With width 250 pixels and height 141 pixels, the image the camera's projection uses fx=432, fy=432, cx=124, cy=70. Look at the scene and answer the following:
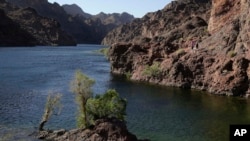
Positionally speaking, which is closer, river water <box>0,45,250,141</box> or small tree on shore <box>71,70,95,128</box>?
small tree on shore <box>71,70,95,128</box>

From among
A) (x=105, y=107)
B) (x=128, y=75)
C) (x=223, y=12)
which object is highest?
(x=223, y=12)

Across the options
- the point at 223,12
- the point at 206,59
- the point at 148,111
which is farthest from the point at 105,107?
the point at 223,12

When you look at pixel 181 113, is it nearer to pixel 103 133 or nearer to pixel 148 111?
pixel 148 111

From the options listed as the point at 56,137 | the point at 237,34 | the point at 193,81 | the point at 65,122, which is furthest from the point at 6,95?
the point at 237,34

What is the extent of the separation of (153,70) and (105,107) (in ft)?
208

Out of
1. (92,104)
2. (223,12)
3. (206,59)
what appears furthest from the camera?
(223,12)

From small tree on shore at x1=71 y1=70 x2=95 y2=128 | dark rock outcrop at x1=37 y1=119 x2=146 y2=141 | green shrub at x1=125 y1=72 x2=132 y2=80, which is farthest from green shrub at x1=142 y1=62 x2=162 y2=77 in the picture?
dark rock outcrop at x1=37 y1=119 x2=146 y2=141

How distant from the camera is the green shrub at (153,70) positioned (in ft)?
360

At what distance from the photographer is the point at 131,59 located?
131250 mm

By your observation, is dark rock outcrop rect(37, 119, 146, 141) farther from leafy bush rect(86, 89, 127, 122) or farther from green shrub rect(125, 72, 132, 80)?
green shrub rect(125, 72, 132, 80)

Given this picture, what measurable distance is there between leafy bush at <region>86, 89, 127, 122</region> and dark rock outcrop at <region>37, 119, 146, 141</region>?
1288 millimetres

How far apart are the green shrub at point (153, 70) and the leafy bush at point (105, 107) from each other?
197ft

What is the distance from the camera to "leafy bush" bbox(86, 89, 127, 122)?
158 feet

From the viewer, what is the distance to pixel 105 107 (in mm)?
48438
